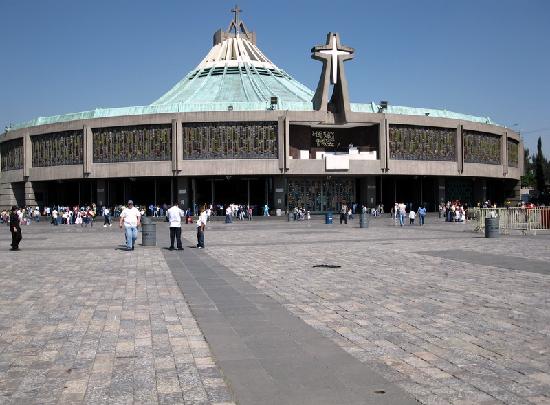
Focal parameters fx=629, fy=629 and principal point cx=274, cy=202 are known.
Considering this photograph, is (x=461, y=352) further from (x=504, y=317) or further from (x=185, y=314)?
(x=185, y=314)

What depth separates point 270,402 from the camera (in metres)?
4.59

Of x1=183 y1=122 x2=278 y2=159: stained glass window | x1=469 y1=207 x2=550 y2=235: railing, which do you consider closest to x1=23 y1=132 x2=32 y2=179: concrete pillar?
x1=183 y1=122 x2=278 y2=159: stained glass window

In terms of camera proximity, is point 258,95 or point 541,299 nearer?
point 541,299

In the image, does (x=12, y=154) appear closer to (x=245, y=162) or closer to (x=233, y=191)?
(x=233, y=191)

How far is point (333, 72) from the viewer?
57438 millimetres

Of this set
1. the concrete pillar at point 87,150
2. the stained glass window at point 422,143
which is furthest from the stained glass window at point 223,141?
the stained glass window at point 422,143

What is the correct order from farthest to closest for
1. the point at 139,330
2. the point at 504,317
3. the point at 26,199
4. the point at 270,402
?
the point at 26,199, the point at 504,317, the point at 139,330, the point at 270,402

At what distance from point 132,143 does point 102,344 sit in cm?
5247

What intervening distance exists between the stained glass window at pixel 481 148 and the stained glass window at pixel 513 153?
11.8ft

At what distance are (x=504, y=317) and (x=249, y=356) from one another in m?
3.59

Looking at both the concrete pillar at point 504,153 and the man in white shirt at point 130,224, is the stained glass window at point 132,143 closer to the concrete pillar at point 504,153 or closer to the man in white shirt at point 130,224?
the concrete pillar at point 504,153

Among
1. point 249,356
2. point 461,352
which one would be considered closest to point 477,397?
point 461,352

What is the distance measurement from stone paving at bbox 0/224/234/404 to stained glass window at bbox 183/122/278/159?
1729 inches

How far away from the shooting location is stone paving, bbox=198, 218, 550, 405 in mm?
5133
